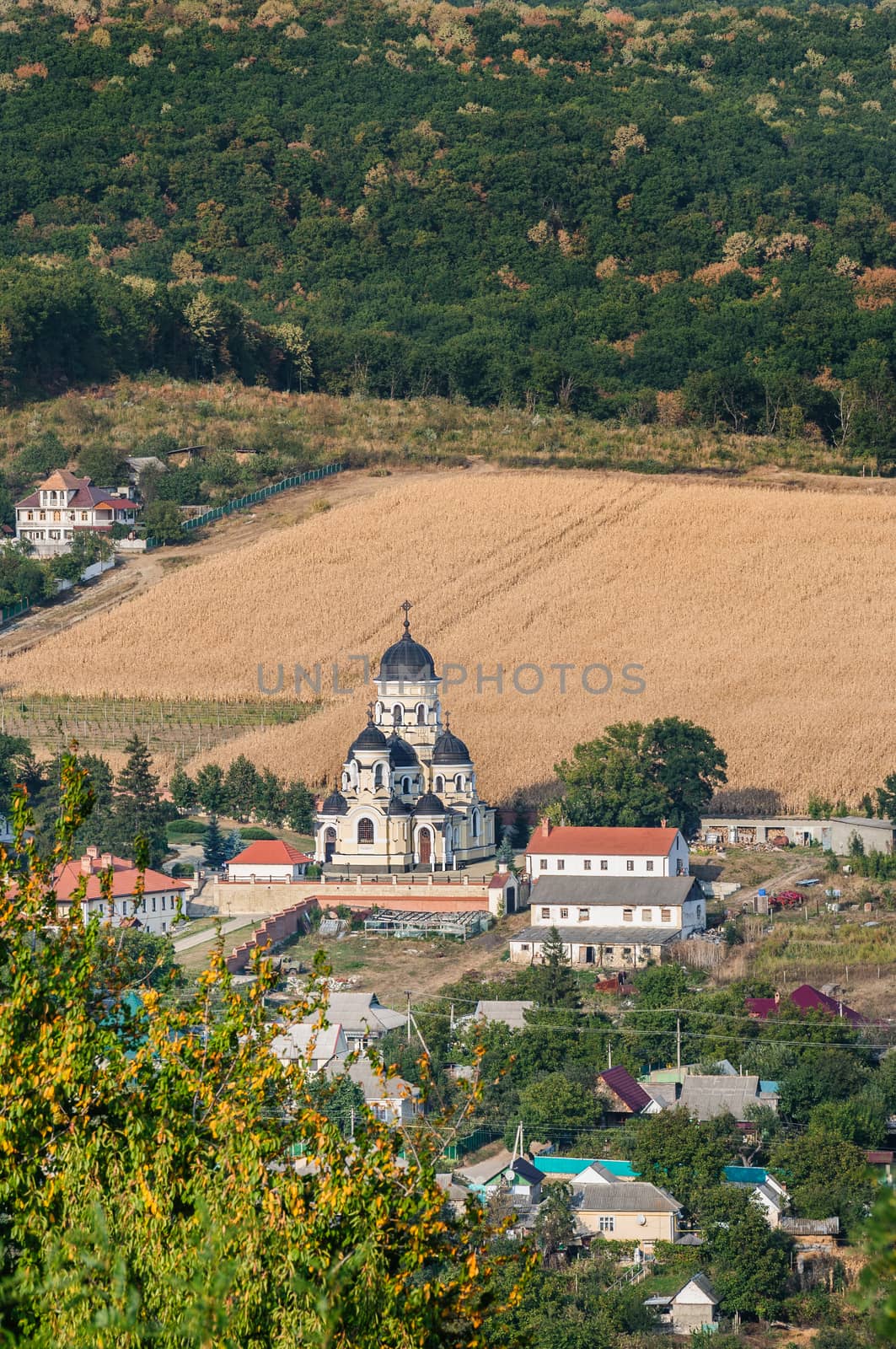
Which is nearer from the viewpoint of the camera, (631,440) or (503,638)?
(503,638)

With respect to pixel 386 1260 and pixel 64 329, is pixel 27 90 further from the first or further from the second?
pixel 386 1260

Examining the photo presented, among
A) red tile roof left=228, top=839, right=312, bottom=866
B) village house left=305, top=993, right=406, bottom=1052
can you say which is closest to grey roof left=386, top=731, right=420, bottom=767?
red tile roof left=228, top=839, right=312, bottom=866

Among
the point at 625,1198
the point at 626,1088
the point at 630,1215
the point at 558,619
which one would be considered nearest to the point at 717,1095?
the point at 626,1088

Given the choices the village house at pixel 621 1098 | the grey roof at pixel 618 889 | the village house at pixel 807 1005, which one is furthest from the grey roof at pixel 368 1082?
the grey roof at pixel 618 889

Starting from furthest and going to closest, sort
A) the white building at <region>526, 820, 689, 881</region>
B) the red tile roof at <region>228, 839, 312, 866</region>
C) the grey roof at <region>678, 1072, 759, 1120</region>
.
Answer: the red tile roof at <region>228, 839, 312, 866</region>
the white building at <region>526, 820, 689, 881</region>
the grey roof at <region>678, 1072, 759, 1120</region>

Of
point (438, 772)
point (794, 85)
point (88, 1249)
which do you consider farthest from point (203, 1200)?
point (794, 85)

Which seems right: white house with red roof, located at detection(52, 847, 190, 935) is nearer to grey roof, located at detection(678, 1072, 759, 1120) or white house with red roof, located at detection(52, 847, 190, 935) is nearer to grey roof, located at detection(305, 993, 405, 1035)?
grey roof, located at detection(305, 993, 405, 1035)
